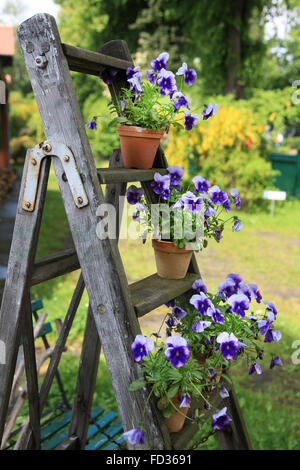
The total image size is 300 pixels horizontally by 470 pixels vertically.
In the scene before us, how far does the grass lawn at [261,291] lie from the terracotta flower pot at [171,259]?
32 cm

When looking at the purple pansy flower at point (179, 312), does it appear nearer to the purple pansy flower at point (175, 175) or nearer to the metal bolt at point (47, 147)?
the purple pansy flower at point (175, 175)

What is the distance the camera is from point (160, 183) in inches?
62.7

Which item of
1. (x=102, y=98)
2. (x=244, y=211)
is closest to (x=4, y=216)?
(x=244, y=211)

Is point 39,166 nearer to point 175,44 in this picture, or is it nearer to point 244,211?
point 244,211

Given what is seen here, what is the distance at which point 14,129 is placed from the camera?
1811 cm

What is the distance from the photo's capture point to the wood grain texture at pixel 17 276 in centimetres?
137

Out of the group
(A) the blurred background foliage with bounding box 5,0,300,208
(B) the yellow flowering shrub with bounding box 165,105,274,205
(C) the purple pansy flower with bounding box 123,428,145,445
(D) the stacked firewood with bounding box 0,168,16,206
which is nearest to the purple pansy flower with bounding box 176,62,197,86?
(C) the purple pansy flower with bounding box 123,428,145,445

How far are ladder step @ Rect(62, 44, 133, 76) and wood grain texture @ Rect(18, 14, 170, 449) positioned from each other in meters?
0.06

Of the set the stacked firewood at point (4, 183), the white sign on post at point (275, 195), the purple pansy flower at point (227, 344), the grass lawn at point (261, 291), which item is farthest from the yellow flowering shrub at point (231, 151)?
the purple pansy flower at point (227, 344)

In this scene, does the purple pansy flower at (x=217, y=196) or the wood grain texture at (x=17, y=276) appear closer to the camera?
the wood grain texture at (x=17, y=276)

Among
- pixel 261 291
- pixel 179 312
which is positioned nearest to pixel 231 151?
pixel 261 291

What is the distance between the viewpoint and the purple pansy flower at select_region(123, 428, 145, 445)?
1.20 m

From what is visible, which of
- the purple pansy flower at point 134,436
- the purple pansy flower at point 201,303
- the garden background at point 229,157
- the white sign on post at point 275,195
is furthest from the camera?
the white sign on post at point 275,195

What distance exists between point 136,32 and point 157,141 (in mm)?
15403
